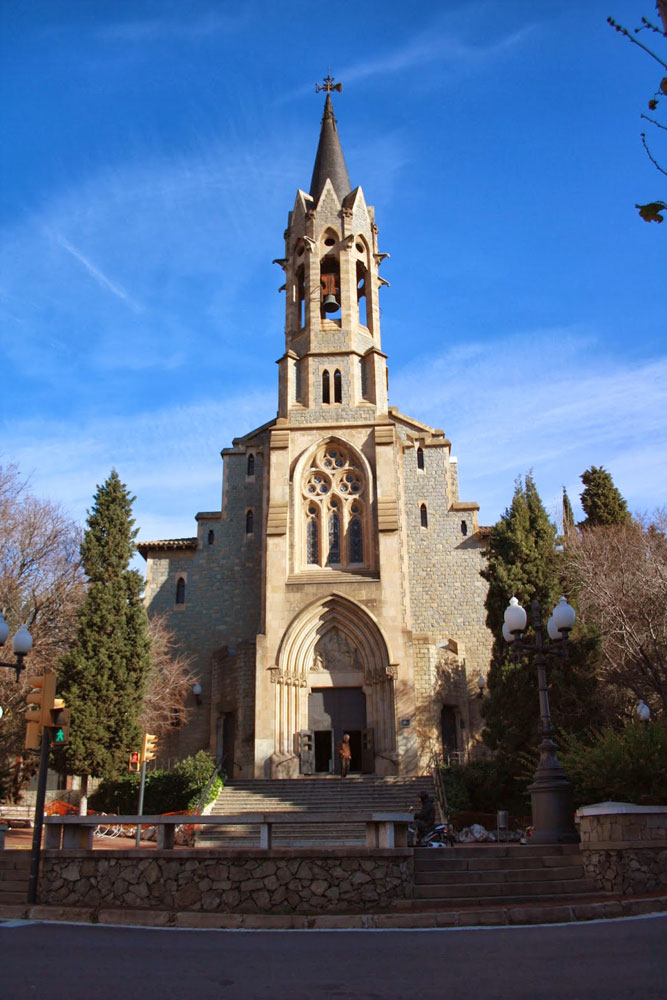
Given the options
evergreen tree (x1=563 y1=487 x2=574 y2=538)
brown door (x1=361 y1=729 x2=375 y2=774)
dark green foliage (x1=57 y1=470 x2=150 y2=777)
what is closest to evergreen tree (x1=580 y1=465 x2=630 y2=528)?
evergreen tree (x1=563 y1=487 x2=574 y2=538)

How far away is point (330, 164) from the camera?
37.9 m

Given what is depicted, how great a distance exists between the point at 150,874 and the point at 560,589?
686 inches

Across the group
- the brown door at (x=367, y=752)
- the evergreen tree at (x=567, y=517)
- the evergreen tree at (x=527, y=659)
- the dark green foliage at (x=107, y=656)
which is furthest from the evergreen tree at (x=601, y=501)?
the dark green foliage at (x=107, y=656)

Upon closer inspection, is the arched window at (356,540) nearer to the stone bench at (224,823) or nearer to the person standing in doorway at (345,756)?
the person standing in doorway at (345,756)

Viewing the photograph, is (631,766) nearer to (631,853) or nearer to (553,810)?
(553,810)

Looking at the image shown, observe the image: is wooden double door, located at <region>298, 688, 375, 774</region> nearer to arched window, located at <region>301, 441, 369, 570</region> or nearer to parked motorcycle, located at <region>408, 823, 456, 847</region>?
arched window, located at <region>301, 441, 369, 570</region>

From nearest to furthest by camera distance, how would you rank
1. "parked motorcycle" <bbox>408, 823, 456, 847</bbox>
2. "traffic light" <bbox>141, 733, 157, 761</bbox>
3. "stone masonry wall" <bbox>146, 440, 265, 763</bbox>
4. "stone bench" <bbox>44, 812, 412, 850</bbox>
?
"stone bench" <bbox>44, 812, 412, 850</bbox> < "parked motorcycle" <bbox>408, 823, 456, 847</bbox> < "traffic light" <bbox>141, 733, 157, 761</bbox> < "stone masonry wall" <bbox>146, 440, 265, 763</bbox>

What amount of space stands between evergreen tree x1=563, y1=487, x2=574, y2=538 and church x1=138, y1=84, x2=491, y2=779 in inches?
243

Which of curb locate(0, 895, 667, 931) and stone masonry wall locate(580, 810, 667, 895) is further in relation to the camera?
stone masonry wall locate(580, 810, 667, 895)

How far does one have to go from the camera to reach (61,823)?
11688 millimetres

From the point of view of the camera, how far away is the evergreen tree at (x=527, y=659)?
23266 millimetres

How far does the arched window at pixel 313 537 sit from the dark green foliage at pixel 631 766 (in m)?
17.5

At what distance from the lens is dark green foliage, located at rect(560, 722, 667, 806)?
13.1 m

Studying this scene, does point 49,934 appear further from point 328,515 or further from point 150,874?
point 328,515
